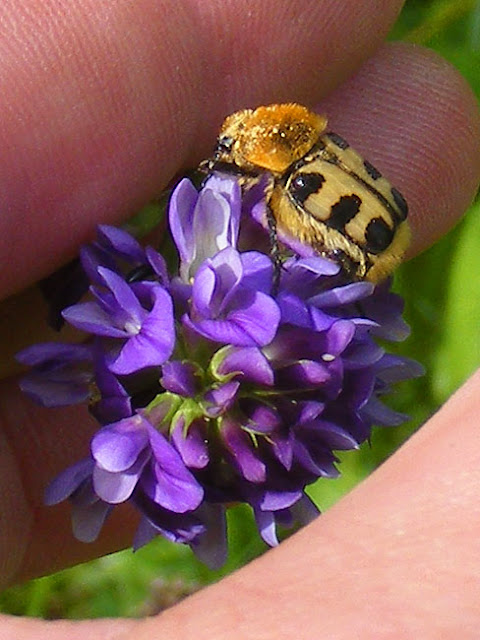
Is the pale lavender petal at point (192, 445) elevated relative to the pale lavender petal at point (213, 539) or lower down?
elevated

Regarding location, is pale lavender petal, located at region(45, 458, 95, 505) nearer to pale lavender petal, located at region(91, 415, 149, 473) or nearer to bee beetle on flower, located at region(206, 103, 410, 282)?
pale lavender petal, located at region(91, 415, 149, 473)

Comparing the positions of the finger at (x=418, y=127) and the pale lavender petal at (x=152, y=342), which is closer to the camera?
the pale lavender petal at (x=152, y=342)

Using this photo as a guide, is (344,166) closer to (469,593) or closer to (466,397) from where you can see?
(466,397)

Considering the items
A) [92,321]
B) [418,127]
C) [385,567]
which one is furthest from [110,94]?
[385,567]

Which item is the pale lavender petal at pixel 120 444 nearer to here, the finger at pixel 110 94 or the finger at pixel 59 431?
the finger at pixel 110 94

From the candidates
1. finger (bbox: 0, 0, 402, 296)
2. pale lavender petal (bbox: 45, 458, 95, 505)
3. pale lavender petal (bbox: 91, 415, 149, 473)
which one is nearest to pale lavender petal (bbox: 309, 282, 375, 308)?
pale lavender petal (bbox: 91, 415, 149, 473)

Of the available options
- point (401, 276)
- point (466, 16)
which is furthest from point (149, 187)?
point (466, 16)

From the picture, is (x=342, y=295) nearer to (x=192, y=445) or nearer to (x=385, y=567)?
(x=192, y=445)

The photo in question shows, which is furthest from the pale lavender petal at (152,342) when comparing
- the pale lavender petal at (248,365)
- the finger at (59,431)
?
the finger at (59,431)
